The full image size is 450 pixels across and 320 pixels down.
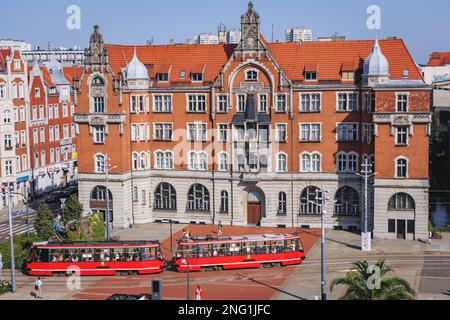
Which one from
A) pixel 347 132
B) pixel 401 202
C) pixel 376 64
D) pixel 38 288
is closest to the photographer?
pixel 38 288

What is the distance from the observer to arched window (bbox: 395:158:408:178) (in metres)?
69.2

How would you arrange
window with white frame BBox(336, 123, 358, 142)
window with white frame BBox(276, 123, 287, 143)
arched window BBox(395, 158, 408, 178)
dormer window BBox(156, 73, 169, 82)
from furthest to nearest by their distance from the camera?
1. dormer window BBox(156, 73, 169, 82)
2. window with white frame BBox(276, 123, 287, 143)
3. window with white frame BBox(336, 123, 358, 142)
4. arched window BBox(395, 158, 408, 178)

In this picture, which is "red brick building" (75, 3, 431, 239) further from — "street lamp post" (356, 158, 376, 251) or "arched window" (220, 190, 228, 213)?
"street lamp post" (356, 158, 376, 251)

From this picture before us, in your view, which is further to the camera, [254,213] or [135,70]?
[254,213]

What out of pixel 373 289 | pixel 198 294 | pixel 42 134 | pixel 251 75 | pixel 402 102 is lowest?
pixel 198 294

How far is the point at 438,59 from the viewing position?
573 feet

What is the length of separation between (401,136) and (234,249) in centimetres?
2074

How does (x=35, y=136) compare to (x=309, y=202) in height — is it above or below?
above

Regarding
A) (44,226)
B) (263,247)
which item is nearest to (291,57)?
(263,247)

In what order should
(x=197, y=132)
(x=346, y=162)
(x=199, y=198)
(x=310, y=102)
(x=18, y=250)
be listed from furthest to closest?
1. (x=199, y=198)
2. (x=197, y=132)
3. (x=310, y=102)
4. (x=346, y=162)
5. (x=18, y=250)

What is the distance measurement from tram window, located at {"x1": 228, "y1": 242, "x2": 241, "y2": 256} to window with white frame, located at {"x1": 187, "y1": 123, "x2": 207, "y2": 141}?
65.4 ft

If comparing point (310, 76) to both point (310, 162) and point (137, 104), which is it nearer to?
point (310, 162)

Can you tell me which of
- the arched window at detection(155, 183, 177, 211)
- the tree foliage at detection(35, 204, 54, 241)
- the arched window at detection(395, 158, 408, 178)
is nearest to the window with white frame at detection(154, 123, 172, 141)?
the arched window at detection(155, 183, 177, 211)

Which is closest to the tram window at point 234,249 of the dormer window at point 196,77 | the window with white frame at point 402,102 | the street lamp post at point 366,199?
the street lamp post at point 366,199
